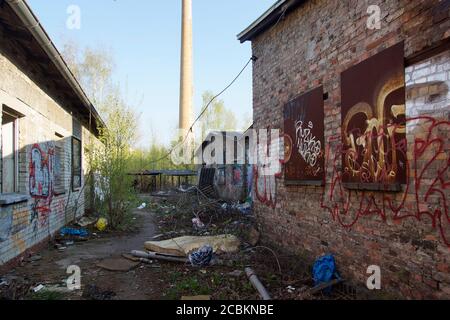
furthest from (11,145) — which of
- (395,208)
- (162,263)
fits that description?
(395,208)

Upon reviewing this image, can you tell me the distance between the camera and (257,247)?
7145 millimetres

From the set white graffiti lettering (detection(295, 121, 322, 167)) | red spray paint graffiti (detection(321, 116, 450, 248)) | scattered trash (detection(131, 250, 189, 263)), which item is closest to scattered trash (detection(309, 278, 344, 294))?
red spray paint graffiti (detection(321, 116, 450, 248))

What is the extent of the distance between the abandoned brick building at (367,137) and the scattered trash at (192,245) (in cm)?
96

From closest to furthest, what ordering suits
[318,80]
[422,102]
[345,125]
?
[422,102], [345,125], [318,80]

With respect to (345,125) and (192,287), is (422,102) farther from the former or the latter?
(192,287)

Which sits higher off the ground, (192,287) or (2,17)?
(2,17)

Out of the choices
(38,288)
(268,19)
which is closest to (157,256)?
→ (38,288)

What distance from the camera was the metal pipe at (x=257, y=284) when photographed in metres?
4.42

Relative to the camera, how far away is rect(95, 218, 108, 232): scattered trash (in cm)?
976

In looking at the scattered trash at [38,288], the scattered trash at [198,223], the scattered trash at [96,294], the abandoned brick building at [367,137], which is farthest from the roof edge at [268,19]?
the scattered trash at [38,288]

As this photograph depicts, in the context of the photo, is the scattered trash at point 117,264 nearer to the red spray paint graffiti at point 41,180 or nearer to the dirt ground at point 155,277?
the dirt ground at point 155,277

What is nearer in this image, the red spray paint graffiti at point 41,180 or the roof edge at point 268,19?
the roof edge at point 268,19

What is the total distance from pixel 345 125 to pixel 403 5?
1.56 m

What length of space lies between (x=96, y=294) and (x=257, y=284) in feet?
6.97
